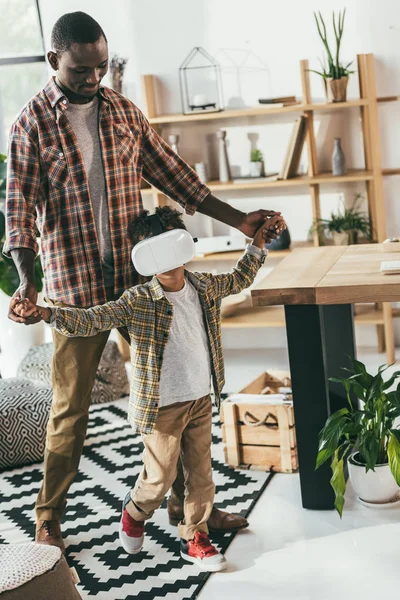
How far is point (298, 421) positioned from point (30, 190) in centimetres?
118

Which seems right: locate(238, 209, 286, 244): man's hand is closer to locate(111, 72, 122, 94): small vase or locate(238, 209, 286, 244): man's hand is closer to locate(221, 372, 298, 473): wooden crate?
locate(221, 372, 298, 473): wooden crate

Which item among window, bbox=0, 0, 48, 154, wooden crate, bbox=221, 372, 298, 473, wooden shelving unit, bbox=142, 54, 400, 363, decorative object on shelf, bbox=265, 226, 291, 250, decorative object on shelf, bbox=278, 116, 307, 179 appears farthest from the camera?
window, bbox=0, 0, 48, 154

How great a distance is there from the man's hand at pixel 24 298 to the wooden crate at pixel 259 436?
4.02ft

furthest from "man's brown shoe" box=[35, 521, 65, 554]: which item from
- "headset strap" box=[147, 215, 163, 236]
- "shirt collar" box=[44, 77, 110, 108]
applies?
"shirt collar" box=[44, 77, 110, 108]

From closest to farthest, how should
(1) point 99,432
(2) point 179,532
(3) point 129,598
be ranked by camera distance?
(3) point 129,598, (2) point 179,532, (1) point 99,432

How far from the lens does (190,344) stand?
2.78 meters

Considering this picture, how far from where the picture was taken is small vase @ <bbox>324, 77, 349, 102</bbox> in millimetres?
4992

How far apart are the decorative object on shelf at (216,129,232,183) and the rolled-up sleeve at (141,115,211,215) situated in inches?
94.0

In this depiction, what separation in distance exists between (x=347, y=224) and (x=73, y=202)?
269cm

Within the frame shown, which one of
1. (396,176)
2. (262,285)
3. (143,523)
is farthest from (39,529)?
(396,176)

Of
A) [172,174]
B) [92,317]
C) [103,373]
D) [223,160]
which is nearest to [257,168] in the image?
[223,160]

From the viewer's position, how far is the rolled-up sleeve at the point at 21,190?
8.91 feet

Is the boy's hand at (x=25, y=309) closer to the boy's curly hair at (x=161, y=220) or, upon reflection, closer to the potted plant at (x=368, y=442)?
the boy's curly hair at (x=161, y=220)

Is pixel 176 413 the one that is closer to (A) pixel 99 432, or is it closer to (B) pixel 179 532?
(B) pixel 179 532
